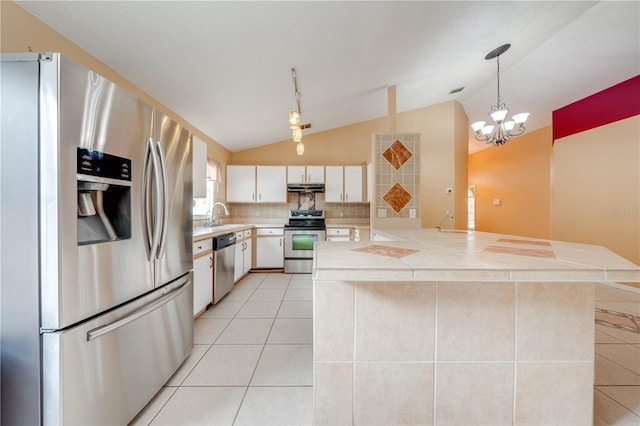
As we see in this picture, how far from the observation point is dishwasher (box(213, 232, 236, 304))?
2.84m

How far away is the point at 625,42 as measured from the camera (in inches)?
114

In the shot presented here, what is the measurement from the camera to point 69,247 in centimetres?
98

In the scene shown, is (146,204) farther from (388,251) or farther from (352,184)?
(352,184)

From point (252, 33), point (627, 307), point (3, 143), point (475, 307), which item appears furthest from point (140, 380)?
point (627, 307)

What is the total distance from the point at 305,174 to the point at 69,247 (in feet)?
12.6

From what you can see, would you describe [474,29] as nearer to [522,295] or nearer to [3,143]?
[522,295]

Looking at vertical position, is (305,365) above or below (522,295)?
below

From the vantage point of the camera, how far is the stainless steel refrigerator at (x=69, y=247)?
0.95m

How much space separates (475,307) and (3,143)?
213 centimetres

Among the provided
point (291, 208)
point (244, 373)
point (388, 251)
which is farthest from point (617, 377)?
point (291, 208)

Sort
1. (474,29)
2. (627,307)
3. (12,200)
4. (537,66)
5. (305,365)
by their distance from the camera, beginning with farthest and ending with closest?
(537,66), (627,307), (474,29), (305,365), (12,200)

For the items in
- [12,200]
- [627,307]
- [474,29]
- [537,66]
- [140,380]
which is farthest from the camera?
[537,66]

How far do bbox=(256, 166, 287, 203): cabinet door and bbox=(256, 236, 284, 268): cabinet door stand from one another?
0.80 metres

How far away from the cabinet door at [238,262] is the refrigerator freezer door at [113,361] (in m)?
1.85
